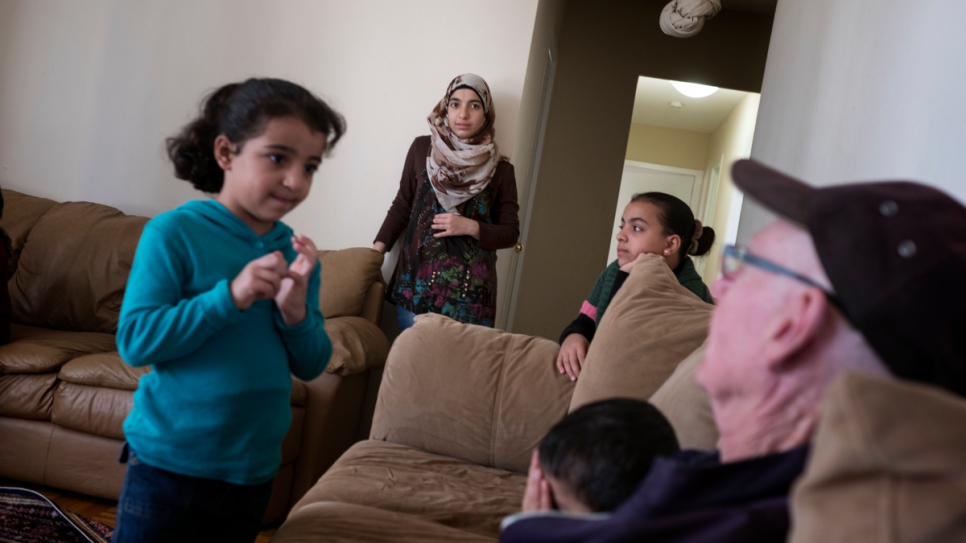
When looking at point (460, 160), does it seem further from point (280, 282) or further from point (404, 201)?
point (280, 282)

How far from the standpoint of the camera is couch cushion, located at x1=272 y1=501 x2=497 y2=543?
1327mm

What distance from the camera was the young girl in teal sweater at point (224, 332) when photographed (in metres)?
1.13

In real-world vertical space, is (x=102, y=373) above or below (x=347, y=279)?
below

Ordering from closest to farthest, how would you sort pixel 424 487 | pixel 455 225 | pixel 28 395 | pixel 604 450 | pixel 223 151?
pixel 604 450 < pixel 223 151 < pixel 424 487 < pixel 28 395 < pixel 455 225

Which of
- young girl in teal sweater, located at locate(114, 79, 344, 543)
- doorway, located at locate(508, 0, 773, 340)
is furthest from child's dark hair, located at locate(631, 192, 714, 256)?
doorway, located at locate(508, 0, 773, 340)

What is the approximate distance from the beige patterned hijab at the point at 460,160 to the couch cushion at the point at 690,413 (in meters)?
1.79

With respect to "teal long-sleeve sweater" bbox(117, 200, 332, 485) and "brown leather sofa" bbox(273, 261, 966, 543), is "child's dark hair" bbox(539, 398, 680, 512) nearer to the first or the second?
"brown leather sofa" bbox(273, 261, 966, 543)

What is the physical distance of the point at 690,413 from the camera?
1.34 metres

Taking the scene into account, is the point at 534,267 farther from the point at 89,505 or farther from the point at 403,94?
the point at 89,505

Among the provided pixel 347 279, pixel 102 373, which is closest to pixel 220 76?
pixel 347 279

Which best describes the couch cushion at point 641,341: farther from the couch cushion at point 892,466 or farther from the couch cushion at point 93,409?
the couch cushion at point 93,409

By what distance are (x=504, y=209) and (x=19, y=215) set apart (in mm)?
2031

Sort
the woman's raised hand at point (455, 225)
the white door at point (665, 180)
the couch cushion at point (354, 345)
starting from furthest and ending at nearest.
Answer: the white door at point (665, 180), the woman's raised hand at point (455, 225), the couch cushion at point (354, 345)

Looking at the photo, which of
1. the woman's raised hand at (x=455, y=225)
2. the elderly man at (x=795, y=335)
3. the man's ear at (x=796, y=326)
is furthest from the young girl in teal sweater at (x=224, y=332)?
the woman's raised hand at (x=455, y=225)
